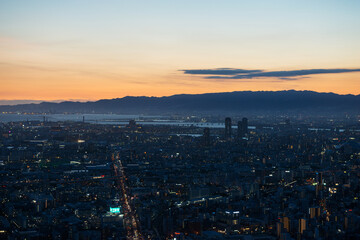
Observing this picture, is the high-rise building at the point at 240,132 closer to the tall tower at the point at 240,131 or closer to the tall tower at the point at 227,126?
the tall tower at the point at 240,131

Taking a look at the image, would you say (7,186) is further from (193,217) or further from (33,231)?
(193,217)

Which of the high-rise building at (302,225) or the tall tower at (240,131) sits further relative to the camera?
the tall tower at (240,131)

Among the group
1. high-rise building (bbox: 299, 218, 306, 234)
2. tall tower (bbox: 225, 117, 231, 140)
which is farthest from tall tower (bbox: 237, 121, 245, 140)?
high-rise building (bbox: 299, 218, 306, 234)

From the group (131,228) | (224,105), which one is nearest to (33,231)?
(131,228)

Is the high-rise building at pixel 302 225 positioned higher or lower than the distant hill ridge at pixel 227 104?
lower

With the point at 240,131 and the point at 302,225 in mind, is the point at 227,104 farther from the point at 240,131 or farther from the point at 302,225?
the point at 302,225

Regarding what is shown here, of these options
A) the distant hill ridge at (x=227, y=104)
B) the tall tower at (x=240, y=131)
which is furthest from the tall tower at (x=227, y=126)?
the distant hill ridge at (x=227, y=104)

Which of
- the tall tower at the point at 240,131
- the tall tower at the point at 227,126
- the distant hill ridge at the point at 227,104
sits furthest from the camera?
the distant hill ridge at the point at 227,104

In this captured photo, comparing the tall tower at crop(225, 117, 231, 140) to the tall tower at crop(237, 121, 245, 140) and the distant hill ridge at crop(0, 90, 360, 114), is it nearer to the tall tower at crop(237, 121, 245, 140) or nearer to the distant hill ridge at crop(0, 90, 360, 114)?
the tall tower at crop(237, 121, 245, 140)

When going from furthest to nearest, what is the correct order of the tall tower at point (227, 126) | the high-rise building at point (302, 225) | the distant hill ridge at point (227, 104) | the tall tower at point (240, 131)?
the distant hill ridge at point (227, 104) < the tall tower at point (227, 126) < the tall tower at point (240, 131) < the high-rise building at point (302, 225)
